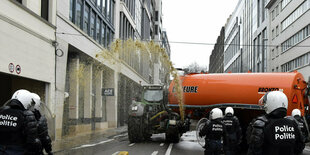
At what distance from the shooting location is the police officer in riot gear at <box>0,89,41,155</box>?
482 centimetres

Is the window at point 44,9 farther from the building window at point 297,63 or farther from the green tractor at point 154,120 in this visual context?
the building window at point 297,63

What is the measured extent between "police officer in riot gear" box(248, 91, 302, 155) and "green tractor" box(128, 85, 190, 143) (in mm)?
11471

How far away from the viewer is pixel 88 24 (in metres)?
23.3

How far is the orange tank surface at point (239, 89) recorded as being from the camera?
492 inches

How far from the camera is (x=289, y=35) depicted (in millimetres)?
41375

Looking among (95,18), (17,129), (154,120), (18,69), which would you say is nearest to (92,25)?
(95,18)

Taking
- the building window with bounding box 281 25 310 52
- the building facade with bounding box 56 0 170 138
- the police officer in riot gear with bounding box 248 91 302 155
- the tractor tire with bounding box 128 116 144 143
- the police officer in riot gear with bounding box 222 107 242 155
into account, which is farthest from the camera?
the building window with bounding box 281 25 310 52

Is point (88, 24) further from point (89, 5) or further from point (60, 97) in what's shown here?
point (60, 97)

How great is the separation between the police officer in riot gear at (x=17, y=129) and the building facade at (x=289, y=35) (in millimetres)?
33405

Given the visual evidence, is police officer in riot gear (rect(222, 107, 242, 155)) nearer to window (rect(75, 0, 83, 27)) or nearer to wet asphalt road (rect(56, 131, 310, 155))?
wet asphalt road (rect(56, 131, 310, 155))

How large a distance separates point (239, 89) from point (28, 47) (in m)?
8.99

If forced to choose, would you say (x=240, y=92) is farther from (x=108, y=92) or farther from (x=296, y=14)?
(x=296, y=14)

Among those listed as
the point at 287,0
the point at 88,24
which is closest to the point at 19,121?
the point at 88,24

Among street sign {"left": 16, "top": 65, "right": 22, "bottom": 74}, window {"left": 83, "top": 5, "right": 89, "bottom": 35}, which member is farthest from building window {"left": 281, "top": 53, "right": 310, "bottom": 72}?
street sign {"left": 16, "top": 65, "right": 22, "bottom": 74}
